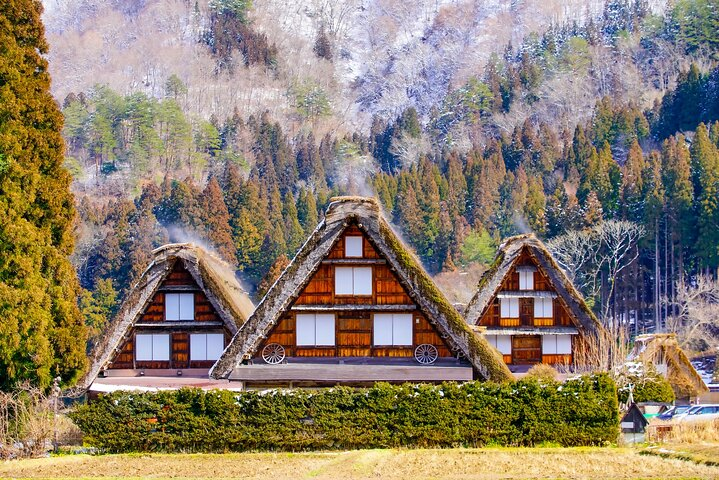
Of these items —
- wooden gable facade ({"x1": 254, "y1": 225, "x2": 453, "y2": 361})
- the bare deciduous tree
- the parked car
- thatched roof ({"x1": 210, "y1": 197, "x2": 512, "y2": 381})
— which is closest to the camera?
thatched roof ({"x1": 210, "y1": 197, "x2": 512, "y2": 381})

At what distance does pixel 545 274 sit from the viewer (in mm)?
40469

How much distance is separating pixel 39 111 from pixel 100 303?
47503 mm

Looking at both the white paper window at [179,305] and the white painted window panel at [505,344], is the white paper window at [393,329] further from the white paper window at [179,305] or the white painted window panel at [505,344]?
the white painted window panel at [505,344]

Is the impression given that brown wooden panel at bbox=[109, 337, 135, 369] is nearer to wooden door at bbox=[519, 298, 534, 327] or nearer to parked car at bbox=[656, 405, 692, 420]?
parked car at bbox=[656, 405, 692, 420]

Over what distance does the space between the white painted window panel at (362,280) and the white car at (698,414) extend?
9980mm

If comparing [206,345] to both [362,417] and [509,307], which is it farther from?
[509,307]

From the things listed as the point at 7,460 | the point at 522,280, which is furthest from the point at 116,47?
the point at 7,460

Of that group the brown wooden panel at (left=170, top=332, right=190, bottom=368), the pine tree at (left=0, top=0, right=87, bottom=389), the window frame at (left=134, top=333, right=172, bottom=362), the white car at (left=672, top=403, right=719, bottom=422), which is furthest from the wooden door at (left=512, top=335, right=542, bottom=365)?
the pine tree at (left=0, top=0, right=87, bottom=389)

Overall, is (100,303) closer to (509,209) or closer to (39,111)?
(509,209)

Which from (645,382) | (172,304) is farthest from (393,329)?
(645,382)

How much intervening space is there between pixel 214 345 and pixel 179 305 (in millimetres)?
1451

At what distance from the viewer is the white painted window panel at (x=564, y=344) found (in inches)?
1678

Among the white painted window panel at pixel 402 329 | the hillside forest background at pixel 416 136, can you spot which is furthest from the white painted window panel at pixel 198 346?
the hillside forest background at pixel 416 136

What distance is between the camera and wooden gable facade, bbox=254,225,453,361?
92.0ft
